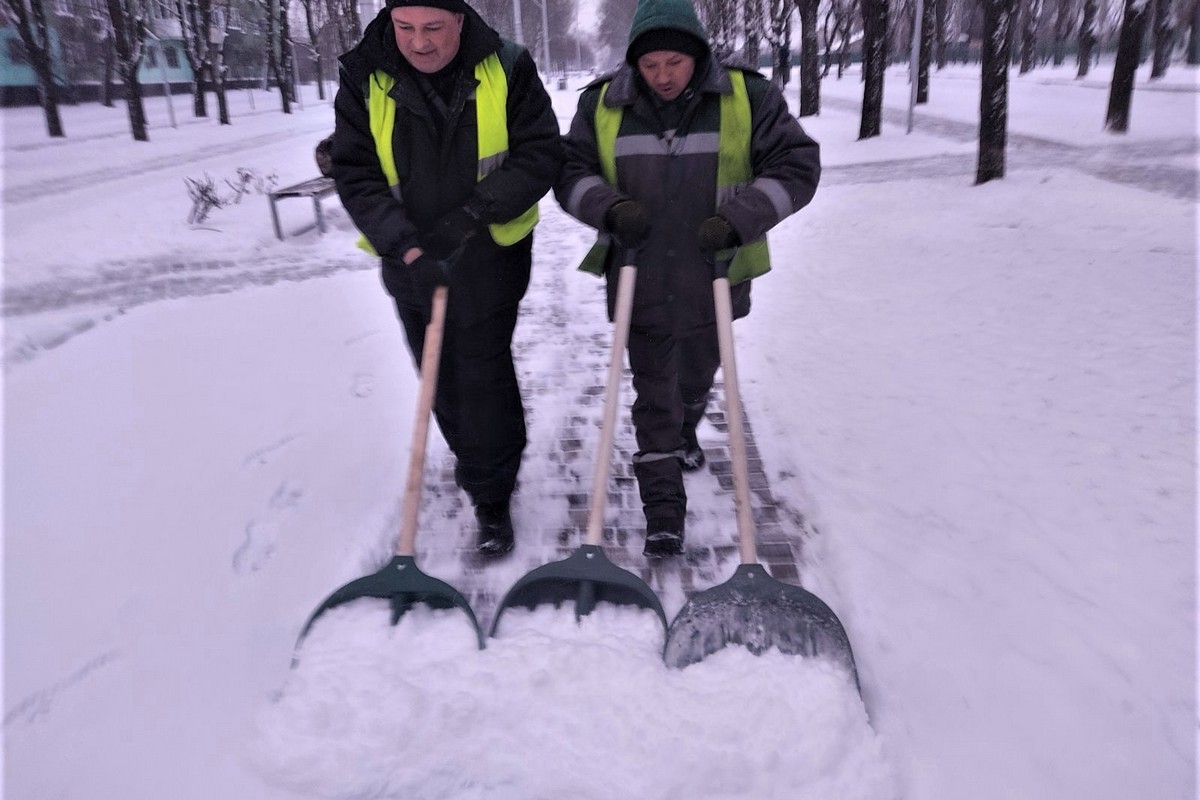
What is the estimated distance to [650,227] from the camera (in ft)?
7.81

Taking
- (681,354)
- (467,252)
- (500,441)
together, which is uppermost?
(467,252)

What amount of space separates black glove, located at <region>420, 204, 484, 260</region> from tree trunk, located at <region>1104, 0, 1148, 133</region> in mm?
12084

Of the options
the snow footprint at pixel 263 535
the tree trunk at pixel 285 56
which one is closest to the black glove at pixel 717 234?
the snow footprint at pixel 263 535

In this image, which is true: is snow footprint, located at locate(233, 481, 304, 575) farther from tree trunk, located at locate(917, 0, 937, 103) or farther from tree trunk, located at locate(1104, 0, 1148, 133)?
tree trunk, located at locate(917, 0, 937, 103)

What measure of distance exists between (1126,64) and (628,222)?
12625 mm

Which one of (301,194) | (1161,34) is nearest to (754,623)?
(301,194)

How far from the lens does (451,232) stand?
7.34 ft

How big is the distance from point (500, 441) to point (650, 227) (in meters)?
0.91

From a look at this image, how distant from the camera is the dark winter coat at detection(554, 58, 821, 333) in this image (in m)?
2.27

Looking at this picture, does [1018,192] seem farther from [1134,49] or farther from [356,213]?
[356,213]

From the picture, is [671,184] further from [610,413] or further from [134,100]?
[134,100]

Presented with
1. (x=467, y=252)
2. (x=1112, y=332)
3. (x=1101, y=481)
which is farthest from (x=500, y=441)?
(x=1112, y=332)

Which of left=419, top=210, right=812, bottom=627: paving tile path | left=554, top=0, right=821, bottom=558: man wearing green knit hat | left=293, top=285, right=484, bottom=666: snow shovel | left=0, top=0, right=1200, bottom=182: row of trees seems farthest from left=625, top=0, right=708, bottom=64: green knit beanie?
left=419, top=210, right=812, bottom=627: paving tile path

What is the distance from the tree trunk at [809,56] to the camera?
16.3 metres
